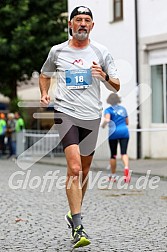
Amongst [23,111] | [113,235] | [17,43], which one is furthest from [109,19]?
[113,235]

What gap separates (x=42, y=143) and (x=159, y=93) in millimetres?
3896

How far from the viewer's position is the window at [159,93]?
2023 centimetres

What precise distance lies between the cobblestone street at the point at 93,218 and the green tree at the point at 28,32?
16678mm

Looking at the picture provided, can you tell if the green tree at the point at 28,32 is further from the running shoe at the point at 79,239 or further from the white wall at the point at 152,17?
the running shoe at the point at 79,239

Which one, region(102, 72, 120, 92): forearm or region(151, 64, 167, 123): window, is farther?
region(151, 64, 167, 123): window

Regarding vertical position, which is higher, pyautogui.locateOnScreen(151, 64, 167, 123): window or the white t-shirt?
the white t-shirt

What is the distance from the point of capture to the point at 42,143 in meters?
21.5

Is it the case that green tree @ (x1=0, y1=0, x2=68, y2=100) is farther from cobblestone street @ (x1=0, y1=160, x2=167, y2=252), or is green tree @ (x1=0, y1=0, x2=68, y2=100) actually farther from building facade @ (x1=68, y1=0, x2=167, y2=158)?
cobblestone street @ (x1=0, y1=160, x2=167, y2=252)

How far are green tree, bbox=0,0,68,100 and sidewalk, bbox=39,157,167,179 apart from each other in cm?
903

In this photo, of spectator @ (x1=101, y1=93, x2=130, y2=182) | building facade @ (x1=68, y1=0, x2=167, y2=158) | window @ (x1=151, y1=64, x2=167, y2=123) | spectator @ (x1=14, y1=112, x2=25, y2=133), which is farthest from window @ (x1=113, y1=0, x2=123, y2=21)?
spectator @ (x1=101, y1=93, x2=130, y2=182)

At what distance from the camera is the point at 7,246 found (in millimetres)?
6328

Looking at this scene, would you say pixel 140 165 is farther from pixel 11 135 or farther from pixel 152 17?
pixel 11 135

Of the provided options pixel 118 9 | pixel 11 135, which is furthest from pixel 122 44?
pixel 11 135

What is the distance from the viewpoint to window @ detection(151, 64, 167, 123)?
66.4 feet
